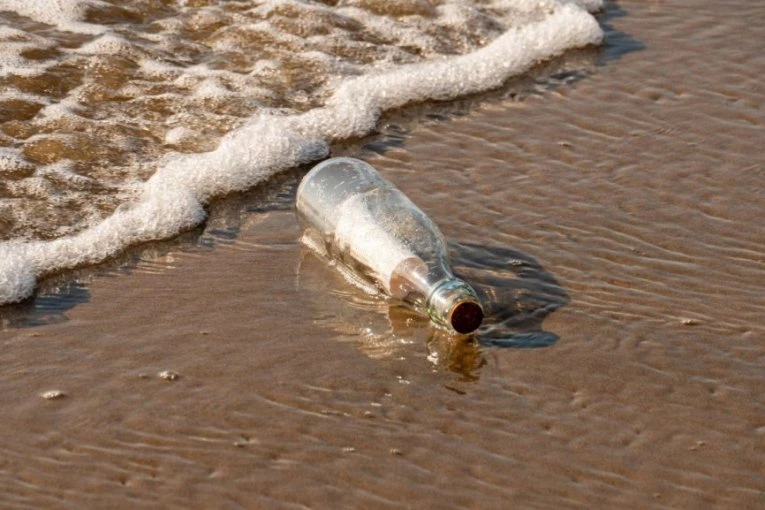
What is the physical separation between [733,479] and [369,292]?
1.11 meters

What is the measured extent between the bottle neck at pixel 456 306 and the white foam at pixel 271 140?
112 cm

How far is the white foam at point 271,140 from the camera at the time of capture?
11.6 ft

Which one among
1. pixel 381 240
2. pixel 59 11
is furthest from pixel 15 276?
pixel 59 11

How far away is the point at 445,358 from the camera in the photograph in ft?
9.79

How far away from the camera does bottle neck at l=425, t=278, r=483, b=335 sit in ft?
9.36

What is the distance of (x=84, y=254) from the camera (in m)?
3.53

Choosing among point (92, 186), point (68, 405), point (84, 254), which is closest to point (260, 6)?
point (92, 186)

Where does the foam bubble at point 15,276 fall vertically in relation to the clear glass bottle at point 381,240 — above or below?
below

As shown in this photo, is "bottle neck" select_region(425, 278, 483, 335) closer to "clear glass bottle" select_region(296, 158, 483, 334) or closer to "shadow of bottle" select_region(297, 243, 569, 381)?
"clear glass bottle" select_region(296, 158, 483, 334)

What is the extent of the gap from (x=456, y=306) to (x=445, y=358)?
19cm

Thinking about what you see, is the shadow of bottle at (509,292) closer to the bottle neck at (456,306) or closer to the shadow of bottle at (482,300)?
the shadow of bottle at (482,300)

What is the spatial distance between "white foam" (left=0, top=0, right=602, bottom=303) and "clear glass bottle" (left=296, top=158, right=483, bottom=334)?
21.1 inches

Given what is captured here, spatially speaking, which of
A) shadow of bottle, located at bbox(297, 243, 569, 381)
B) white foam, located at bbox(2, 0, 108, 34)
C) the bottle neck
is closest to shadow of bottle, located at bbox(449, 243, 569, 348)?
shadow of bottle, located at bbox(297, 243, 569, 381)

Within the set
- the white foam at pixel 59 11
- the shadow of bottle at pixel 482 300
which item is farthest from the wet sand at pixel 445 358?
the white foam at pixel 59 11
